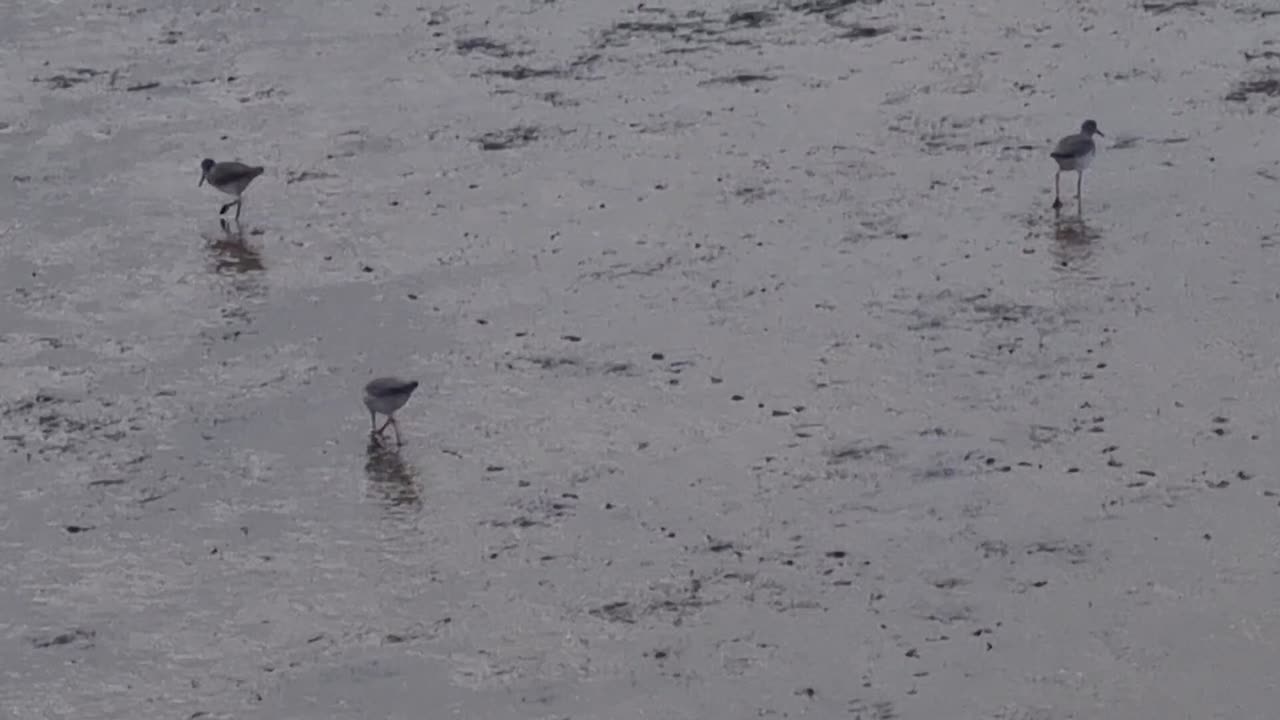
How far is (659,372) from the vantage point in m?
19.2

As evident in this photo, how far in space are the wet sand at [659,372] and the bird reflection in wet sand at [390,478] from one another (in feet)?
0.15

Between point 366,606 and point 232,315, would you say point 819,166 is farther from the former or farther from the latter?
point 366,606

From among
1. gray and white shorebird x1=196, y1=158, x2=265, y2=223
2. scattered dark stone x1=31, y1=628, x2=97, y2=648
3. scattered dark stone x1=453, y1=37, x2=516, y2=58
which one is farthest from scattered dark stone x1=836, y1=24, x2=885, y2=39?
scattered dark stone x1=31, y1=628, x2=97, y2=648

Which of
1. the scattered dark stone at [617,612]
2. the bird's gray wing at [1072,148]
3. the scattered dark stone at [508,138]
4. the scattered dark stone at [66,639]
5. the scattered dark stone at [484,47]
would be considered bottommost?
the scattered dark stone at [66,639]

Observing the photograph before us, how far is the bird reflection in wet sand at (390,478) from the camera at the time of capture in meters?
17.3

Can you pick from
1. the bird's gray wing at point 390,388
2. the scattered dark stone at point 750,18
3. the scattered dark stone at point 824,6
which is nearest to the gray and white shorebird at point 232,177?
the bird's gray wing at point 390,388

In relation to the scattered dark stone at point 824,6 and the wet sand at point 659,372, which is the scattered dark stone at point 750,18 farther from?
the scattered dark stone at point 824,6

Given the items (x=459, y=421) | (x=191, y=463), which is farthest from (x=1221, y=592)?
(x=191, y=463)

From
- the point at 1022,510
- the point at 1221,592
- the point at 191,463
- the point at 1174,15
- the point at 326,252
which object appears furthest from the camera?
the point at 1174,15

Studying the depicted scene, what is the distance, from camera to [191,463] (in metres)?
18.2

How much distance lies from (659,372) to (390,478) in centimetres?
265

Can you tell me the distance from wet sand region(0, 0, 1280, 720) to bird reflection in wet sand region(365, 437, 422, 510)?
0.05m

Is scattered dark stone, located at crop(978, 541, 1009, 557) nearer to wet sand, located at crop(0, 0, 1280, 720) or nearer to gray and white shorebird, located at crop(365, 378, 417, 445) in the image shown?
wet sand, located at crop(0, 0, 1280, 720)

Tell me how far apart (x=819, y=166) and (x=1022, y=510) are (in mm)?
7999
